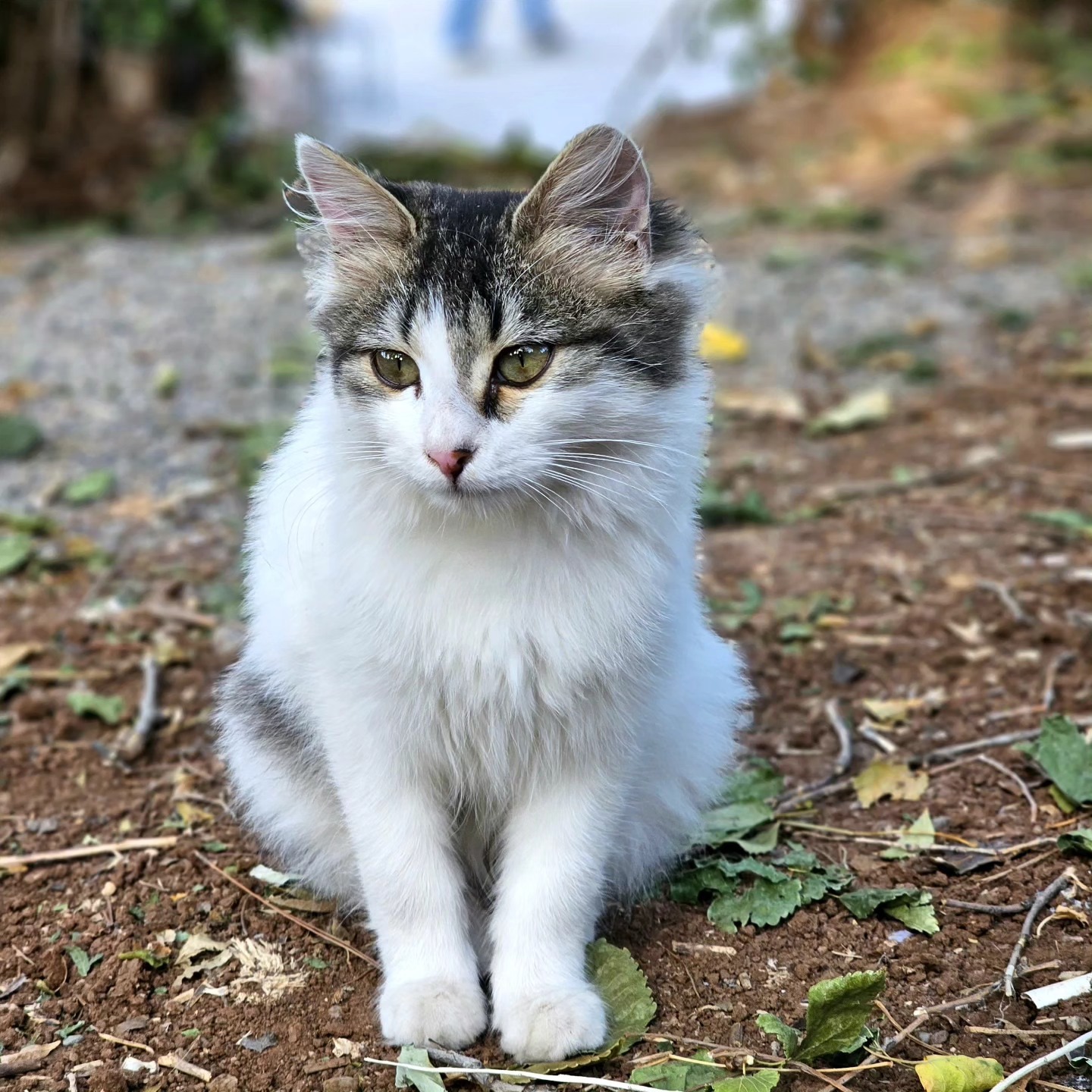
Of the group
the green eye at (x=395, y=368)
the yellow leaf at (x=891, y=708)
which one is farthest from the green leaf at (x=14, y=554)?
the yellow leaf at (x=891, y=708)

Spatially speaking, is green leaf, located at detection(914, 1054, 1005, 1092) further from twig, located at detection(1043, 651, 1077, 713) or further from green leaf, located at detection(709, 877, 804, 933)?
twig, located at detection(1043, 651, 1077, 713)

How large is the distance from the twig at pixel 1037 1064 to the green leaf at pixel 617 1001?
2.06 ft

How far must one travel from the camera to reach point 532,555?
2367mm

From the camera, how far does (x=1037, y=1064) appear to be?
2215 mm

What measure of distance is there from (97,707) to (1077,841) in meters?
2.48

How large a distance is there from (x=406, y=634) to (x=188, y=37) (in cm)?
660

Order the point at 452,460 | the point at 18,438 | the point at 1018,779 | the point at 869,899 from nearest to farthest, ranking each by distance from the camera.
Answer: the point at 452,460 → the point at 869,899 → the point at 1018,779 → the point at 18,438

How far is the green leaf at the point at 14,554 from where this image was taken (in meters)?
4.30

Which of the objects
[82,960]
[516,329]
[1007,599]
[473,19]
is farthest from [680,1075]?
[473,19]

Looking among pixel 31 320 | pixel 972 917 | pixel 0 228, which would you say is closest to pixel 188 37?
pixel 0 228

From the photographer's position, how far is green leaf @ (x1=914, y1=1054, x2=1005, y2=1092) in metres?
2.21

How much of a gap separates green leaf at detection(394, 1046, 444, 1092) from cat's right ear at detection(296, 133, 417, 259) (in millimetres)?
1456

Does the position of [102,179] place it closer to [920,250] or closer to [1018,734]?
[920,250]

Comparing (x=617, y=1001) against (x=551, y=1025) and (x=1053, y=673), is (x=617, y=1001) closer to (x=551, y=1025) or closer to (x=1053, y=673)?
(x=551, y=1025)
